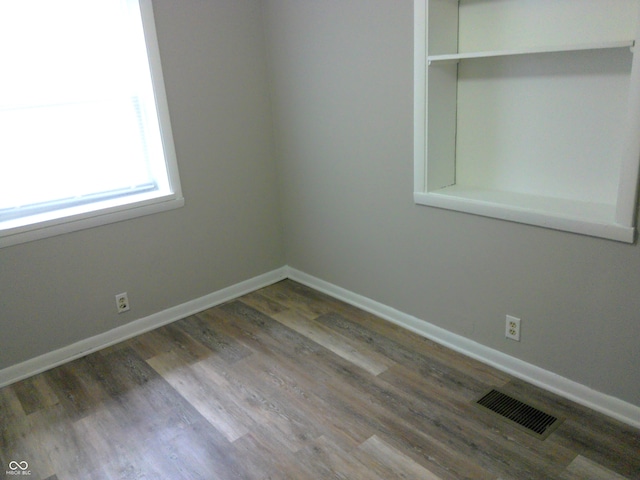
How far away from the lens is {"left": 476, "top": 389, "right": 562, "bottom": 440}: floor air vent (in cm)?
216

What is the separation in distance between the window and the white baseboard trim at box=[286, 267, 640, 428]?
1.42 m

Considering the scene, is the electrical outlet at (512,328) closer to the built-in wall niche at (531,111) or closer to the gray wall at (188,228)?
the built-in wall niche at (531,111)

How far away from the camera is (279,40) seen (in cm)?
337

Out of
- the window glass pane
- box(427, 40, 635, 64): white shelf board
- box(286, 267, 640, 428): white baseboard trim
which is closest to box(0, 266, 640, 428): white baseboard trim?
box(286, 267, 640, 428): white baseboard trim

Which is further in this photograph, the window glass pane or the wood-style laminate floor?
the window glass pane

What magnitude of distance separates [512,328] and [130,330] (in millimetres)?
2267

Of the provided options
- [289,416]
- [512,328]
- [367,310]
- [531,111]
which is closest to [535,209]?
[531,111]

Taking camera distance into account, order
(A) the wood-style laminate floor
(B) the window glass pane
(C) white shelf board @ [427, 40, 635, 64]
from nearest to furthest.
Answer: (C) white shelf board @ [427, 40, 635, 64]
(A) the wood-style laminate floor
(B) the window glass pane

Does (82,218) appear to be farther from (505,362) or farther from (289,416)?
(505,362)

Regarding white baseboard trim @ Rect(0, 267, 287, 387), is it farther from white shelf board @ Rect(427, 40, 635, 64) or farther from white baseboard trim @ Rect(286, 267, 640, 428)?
white shelf board @ Rect(427, 40, 635, 64)

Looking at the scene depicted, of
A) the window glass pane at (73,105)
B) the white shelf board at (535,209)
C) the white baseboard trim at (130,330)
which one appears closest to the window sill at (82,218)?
the window glass pane at (73,105)

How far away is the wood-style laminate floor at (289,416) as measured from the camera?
6.69ft

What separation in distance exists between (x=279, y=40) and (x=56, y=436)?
265 centimetres

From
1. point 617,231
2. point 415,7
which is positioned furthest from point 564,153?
point 415,7
